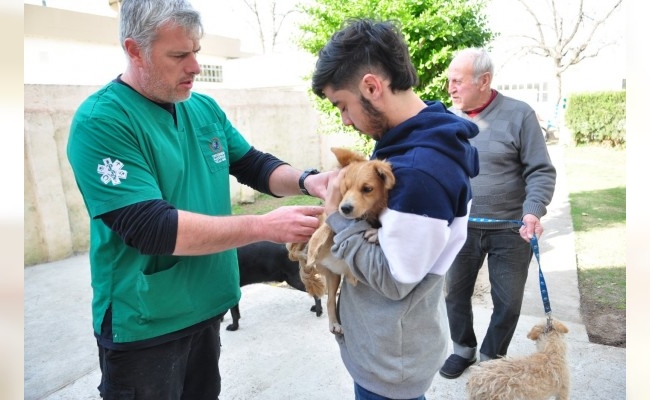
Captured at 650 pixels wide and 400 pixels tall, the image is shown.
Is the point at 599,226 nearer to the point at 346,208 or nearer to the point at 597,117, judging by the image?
the point at 346,208

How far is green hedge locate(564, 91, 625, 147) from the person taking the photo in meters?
19.4

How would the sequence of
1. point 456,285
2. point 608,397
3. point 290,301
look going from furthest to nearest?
point 290,301
point 456,285
point 608,397

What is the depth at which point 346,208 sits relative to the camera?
1702mm

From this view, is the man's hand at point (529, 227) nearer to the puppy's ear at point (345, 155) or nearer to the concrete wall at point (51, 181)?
the puppy's ear at point (345, 155)

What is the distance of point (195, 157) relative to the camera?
2.09 m

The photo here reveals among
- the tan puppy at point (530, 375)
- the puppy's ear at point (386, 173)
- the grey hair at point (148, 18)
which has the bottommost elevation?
the tan puppy at point (530, 375)

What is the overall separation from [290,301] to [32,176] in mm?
4444

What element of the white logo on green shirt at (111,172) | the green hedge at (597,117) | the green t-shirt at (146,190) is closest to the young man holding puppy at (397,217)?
the green t-shirt at (146,190)

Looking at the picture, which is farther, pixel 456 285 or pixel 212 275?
pixel 456 285

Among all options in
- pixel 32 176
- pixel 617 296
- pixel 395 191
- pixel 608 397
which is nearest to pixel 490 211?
pixel 608 397

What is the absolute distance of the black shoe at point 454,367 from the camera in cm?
384

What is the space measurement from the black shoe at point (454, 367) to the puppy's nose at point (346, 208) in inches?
105

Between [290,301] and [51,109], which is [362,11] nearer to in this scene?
[290,301]

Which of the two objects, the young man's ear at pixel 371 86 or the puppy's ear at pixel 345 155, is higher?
the young man's ear at pixel 371 86
